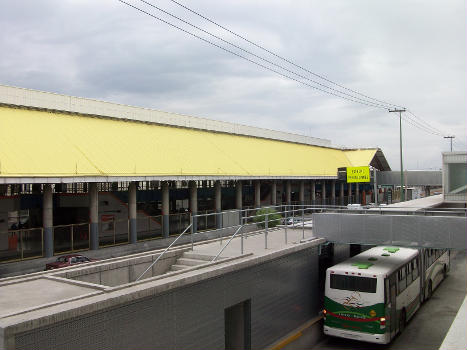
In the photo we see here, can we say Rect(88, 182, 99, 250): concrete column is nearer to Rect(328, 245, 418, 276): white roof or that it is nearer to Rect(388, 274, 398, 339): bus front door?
Rect(328, 245, 418, 276): white roof

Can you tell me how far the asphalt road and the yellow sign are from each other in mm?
22666

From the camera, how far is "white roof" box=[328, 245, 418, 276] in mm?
16688

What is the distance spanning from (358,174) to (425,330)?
3175 centimetres

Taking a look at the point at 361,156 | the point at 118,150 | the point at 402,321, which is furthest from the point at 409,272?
the point at 361,156

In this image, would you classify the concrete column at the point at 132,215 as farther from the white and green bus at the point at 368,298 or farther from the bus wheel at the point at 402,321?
the bus wheel at the point at 402,321

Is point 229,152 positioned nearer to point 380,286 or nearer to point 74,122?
point 74,122

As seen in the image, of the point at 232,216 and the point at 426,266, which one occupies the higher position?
the point at 232,216

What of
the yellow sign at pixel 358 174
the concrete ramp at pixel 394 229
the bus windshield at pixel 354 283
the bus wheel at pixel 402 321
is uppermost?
the yellow sign at pixel 358 174

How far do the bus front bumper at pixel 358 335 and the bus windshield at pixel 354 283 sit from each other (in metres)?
1.50

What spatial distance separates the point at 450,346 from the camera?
6.01 metres

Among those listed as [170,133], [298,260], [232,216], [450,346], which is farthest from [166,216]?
[450,346]

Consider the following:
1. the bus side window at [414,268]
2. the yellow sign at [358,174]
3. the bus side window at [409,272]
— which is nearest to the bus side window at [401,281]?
the bus side window at [409,272]

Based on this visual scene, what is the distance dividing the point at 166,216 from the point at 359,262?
18.8 metres

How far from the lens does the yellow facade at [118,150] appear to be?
25.5 metres
